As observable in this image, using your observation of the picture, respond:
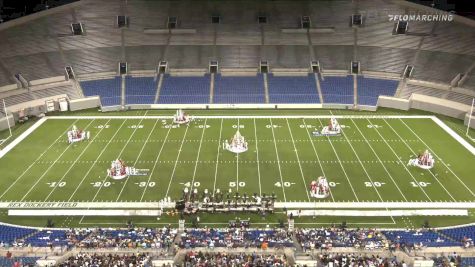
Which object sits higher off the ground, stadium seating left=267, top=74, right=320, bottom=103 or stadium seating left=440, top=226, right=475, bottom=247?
stadium seating left=267, top=74, right=320, bottom=103

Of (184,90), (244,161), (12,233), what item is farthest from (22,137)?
(244,161)

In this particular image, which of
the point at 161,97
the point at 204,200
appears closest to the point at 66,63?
the point at 161,97

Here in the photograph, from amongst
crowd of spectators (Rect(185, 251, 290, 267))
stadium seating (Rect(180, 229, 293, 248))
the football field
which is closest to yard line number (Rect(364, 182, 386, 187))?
the football field

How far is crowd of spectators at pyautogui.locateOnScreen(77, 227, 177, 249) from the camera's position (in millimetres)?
19422

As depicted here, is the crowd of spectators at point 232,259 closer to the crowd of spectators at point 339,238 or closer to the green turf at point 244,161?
the crowd of spectators at point 339,238

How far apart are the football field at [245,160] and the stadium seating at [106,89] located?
4.11 m

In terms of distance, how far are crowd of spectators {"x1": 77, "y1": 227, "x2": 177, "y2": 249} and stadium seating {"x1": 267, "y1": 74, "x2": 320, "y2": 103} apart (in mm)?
24168

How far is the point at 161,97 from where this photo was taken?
4344 cm

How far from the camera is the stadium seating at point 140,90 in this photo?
43000 millimetres

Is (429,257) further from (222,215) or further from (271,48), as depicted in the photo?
(271,48)

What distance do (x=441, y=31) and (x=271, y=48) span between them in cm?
1724

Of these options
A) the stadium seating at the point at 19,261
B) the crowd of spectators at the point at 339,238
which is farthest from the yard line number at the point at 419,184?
the stadium seating at the point at 19,261

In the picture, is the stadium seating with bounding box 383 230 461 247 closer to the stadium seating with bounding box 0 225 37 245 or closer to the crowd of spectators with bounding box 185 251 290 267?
the crowd of spectators with bounding box 185 251 290 267

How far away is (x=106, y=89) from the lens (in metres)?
44.2
